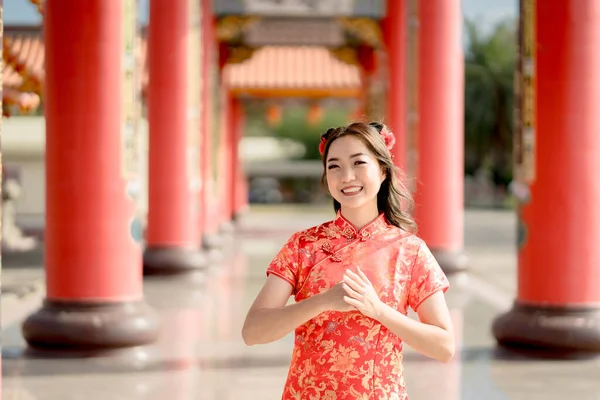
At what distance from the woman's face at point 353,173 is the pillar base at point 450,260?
8.12 meters

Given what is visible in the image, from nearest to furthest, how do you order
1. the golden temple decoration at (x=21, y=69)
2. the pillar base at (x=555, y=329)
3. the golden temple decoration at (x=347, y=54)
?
the pillar base at (x=555, y=329) → the golden temple decoration at (x=21, y=69) → the golden temple decoration at (x=347, y=54)

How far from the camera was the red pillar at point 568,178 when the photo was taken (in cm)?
598

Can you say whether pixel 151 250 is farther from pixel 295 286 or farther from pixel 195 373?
pixel 295 286

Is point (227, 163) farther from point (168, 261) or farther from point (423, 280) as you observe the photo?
point (423, 280)

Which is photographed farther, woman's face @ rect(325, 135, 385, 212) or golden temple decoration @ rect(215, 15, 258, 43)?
golden temple decoration @ rect(215, 15, 258, 43)

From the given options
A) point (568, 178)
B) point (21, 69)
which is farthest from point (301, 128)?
point (568, 178)

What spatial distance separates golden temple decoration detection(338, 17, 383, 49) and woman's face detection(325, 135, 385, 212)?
1167 cm

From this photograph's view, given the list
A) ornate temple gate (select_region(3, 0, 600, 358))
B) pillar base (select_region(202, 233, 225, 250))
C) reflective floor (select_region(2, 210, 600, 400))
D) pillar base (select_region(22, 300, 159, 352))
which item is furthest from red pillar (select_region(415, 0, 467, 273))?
pillar base (select_region(22, 300, 159, 352))

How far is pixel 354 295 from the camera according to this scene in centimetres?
192

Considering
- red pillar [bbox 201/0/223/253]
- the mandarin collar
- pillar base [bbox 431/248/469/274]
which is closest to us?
the mandarin collar

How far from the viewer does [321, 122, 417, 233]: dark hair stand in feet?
7.09

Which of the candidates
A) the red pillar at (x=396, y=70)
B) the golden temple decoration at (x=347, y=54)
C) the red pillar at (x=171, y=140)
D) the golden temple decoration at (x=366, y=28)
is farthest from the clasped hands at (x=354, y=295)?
the golden temple decoration at (x=347, y=54)

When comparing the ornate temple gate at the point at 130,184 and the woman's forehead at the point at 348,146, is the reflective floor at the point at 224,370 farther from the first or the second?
the woman's forehead at the point at 348,146

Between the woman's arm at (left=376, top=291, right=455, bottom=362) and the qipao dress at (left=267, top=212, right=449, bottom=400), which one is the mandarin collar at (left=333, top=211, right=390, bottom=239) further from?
the woman's arm at (left=376, top=291, right=455, bottom=362)
